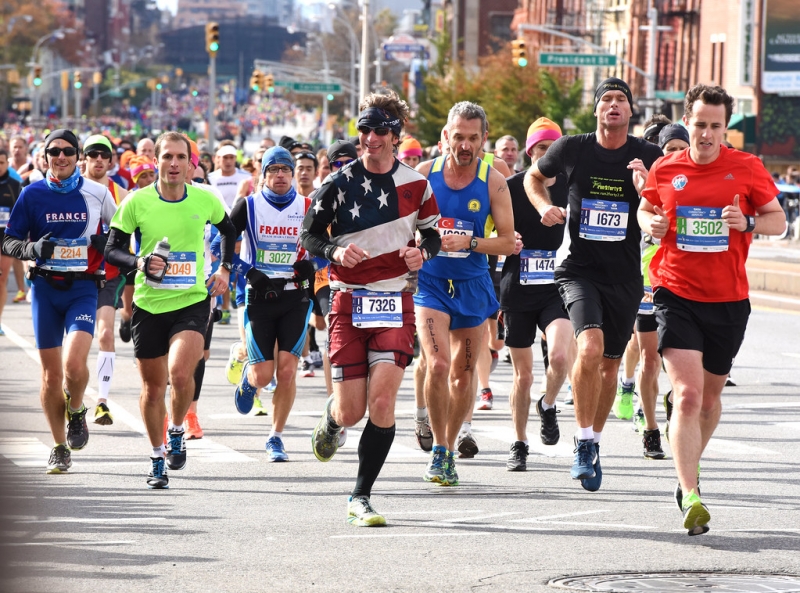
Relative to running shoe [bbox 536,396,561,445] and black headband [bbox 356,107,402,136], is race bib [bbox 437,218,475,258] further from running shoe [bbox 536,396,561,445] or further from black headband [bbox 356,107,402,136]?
running shoe [bbox 536,396,561,445]

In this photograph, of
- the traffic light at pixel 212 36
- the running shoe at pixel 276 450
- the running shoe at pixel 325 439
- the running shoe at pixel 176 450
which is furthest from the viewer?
the traffic light at pixel 212 36

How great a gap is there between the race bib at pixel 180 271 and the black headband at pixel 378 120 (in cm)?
181

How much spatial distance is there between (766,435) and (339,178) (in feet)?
15.5

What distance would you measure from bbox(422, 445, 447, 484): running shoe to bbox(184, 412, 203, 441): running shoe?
2652mm

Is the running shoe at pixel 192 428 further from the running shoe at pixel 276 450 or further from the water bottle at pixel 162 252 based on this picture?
the water bottle at pixel 162 252

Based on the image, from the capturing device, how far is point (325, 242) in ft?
24.0

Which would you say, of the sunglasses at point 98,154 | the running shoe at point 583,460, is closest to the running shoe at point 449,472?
the running shoe at point 583,460

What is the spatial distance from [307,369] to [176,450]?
6000 mm

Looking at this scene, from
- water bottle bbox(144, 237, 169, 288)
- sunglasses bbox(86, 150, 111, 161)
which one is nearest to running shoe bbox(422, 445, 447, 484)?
water bottle bbox(144, 237, 169, 288)

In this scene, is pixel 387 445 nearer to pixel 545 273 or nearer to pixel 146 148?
pixel 545 273

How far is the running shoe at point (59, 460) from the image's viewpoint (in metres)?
9.01

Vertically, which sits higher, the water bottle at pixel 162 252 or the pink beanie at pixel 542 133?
the pink beanie at pixel 542 133

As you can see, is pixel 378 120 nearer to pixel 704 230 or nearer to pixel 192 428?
pixel 704 230

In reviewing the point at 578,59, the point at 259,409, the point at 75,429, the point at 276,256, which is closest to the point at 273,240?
the point at 276,256
